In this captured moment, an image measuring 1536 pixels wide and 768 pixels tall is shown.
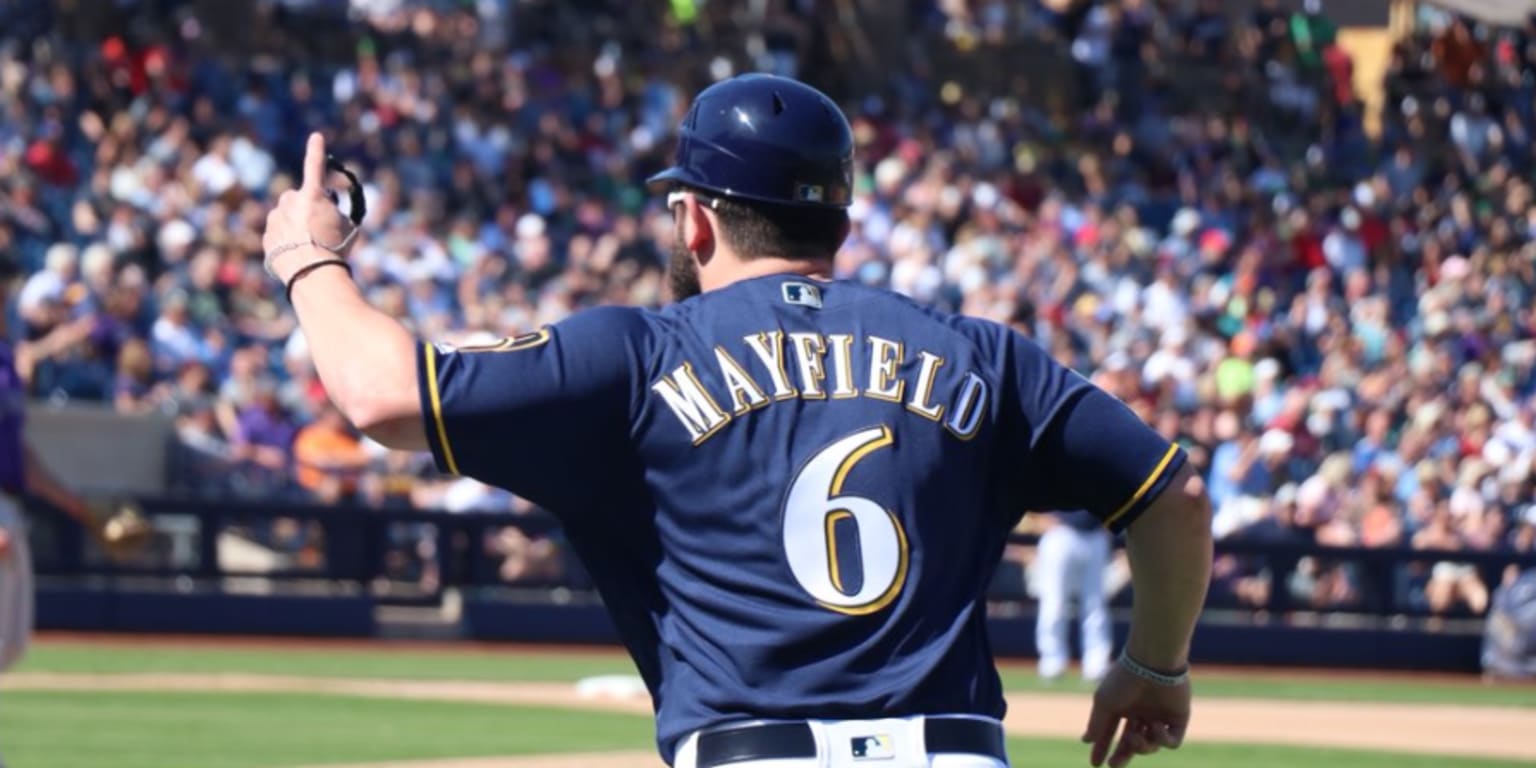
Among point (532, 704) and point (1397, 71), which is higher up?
point (1397, 71)

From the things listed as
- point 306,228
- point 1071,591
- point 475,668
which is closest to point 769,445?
point 306,228

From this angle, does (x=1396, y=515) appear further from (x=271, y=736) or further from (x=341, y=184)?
(x=271, y=736)

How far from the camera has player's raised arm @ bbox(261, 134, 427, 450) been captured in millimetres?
3354

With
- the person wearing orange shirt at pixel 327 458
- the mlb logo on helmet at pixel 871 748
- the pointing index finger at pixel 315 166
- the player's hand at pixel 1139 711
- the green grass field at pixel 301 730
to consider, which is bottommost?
the green grass field at pixel 301 730

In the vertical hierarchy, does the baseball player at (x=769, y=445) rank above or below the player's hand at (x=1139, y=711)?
above

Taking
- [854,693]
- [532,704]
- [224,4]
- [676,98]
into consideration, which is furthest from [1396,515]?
[854,693]

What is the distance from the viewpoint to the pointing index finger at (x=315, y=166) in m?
3.60

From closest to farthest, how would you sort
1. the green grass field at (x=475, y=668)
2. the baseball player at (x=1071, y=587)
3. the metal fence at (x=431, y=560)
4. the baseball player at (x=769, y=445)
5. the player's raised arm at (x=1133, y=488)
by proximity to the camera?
the baseball player at (x=769, y=445) → the player's raised arm at (x=1133, y=488) → the green grass field at (x=475, y=668) → the baseball player at (x=1071, y=587) → the metal fence at (x=431, y=560)

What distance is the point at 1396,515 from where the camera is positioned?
2127 centimetres

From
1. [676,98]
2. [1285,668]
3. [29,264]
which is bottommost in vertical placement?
[1285,668]

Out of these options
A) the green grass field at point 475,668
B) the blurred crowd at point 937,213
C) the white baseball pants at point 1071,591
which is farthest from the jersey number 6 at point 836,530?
the white baseball pants at point 1071,591

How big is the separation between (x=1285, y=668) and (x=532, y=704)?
8163mm

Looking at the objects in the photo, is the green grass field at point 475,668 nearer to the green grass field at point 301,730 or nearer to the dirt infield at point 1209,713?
the green grass field at point 301,730

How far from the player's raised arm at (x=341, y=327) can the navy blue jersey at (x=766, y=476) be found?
0.07 meters
